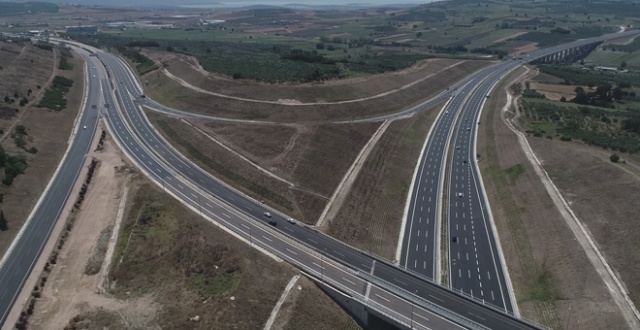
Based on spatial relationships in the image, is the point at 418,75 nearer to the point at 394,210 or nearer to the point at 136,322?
the point at 394,210

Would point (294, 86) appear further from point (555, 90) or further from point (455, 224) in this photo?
point (555, 90)

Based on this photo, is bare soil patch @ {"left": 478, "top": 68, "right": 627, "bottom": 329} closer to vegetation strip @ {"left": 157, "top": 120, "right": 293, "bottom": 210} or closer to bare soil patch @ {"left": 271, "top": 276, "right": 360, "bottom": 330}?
bare soil patch @ {"left": 271, "top": 276, "right": 360, "bottom": 330}

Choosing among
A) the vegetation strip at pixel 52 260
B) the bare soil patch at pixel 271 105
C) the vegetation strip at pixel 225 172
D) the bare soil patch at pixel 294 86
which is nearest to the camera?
→ the vegetation strip at pixel 52 260

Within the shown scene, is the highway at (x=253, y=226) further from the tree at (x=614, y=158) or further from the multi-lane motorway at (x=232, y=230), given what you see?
the tree at (x=614, y=158)

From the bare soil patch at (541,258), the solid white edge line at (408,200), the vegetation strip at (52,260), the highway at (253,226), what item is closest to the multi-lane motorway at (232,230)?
the highway at (253,226)

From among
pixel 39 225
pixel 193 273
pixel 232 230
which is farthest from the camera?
pixel 39 225

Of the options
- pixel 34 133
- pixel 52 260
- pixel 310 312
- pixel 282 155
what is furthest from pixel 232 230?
pixel 34 133

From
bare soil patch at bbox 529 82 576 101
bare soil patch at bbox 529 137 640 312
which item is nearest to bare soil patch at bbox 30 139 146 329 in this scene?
bare soil patch at bbox 529 137 640 312
